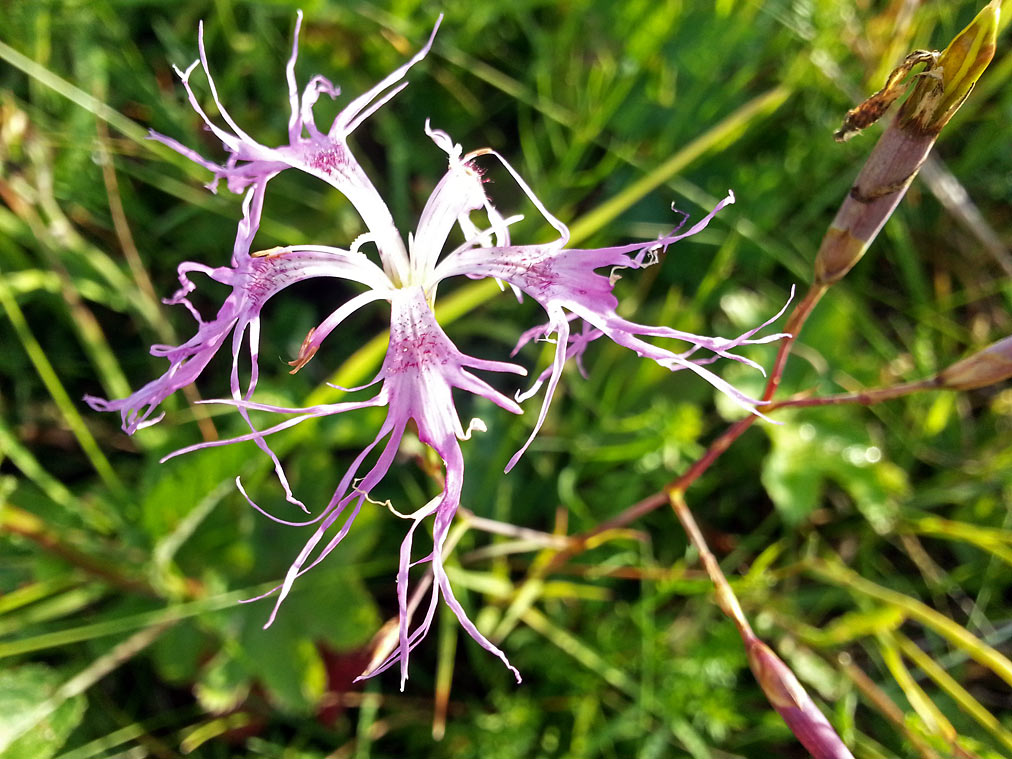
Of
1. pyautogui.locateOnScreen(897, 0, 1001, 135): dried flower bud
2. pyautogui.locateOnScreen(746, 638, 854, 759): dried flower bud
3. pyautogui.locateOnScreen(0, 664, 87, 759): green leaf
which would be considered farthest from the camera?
pyautogui.locateOnScreen(0, 664, 87, 759): green leaf

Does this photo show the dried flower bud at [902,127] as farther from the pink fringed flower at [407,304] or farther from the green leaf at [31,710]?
the green leaf at [31,710]

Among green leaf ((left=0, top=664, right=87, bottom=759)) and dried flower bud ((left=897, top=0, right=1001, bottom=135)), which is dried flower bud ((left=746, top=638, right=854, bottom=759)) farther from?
green leaf ((left=0, top=664, right=87, bottom=759))

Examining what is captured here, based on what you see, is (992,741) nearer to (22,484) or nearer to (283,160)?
(283,160)

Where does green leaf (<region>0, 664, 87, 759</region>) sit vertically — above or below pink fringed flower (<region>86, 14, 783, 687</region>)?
below

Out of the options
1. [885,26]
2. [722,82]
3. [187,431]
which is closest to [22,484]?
[187,431]

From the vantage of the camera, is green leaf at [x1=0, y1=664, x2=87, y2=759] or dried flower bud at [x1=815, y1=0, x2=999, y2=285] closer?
dried flower bud at [x1=815, y1=0, x2=999, y2=285]

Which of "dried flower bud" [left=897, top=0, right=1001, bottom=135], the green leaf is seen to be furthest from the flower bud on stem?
the green leaf

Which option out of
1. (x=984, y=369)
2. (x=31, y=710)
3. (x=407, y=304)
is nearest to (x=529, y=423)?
(x=407, y=304)
